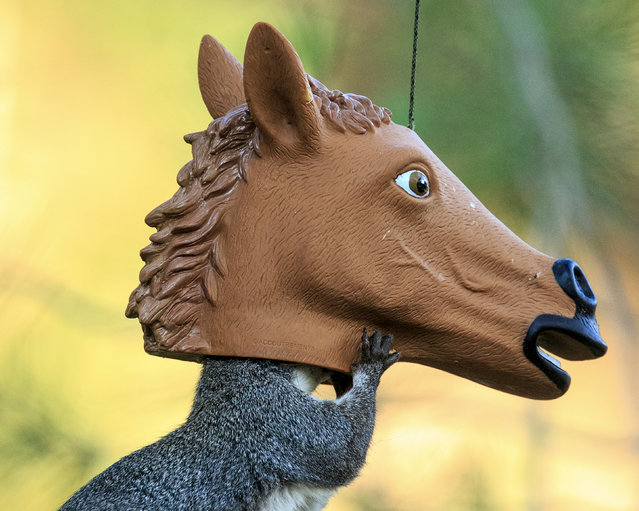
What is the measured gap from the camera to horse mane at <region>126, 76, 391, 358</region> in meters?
0.98

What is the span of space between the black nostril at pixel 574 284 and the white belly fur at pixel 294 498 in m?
0.37

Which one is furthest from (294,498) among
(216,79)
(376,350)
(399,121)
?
(399,121)

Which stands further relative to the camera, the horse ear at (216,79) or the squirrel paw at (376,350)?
the horse ear at (216,79)

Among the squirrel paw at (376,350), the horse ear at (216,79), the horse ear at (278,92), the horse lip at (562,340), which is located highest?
the horse ear at (216,79)

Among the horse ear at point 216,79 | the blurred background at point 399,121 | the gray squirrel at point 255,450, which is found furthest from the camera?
the blurred background at point 399,121

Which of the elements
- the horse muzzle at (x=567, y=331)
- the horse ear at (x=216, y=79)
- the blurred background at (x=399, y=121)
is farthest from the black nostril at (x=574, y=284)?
the blurred background at (x=399, y=121)

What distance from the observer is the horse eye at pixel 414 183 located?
1.00m

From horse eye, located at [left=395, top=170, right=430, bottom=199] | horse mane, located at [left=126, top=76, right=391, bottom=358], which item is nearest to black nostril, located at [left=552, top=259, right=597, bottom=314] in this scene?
horse eye, located at [left=395, top=170, right=430, bottom=199]

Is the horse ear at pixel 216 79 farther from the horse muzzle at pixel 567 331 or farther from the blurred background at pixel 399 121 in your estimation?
the blurred background at pixel 399 121

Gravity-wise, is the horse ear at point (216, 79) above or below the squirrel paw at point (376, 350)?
above

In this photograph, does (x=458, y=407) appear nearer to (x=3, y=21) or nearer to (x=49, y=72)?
(x=49, y=72)

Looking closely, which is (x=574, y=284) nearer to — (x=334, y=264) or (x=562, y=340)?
(x=562, y=340)

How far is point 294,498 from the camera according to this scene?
36.9 inches

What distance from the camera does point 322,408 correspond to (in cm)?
94
